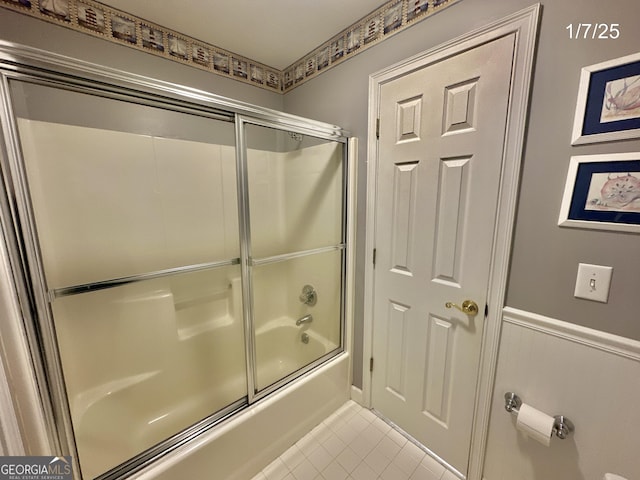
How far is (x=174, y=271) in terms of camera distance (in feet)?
4.00

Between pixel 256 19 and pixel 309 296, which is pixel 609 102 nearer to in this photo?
pixel 256 19

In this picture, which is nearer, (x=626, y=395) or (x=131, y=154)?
(x=626, y=395)

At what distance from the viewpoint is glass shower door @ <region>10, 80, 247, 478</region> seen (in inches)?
47.5

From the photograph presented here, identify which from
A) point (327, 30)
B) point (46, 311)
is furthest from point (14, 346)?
point (327, 30)

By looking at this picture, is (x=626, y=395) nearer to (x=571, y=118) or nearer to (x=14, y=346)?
(x=571, y=118)

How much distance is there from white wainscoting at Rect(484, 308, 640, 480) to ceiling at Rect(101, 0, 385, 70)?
5.61ft

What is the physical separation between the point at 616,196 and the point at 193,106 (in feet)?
5.26

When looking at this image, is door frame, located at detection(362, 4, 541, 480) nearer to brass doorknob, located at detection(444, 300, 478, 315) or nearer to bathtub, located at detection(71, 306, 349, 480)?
brass doorknob, located at detection(444, 300, 478, 315)

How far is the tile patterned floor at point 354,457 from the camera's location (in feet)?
4.35

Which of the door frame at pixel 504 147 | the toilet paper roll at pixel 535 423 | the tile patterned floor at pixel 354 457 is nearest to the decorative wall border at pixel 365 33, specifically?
the door frame at pixel 504 147

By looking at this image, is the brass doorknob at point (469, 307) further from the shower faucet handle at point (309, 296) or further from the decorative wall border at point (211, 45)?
the decorative wall border at point (211, 45)

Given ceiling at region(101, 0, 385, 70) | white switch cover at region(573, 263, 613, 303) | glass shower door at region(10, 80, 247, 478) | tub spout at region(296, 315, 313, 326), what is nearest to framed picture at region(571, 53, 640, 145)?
white switch cover at region(573, 263, 613, 303)

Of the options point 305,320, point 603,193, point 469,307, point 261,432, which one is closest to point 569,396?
point 469,307

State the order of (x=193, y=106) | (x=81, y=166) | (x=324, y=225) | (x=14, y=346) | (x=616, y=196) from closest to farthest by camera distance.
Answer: (x=14, y=346) → (x=616, y=196) → (x=193, y=106) → (x=81, y=166) → (x=324, y=225)
